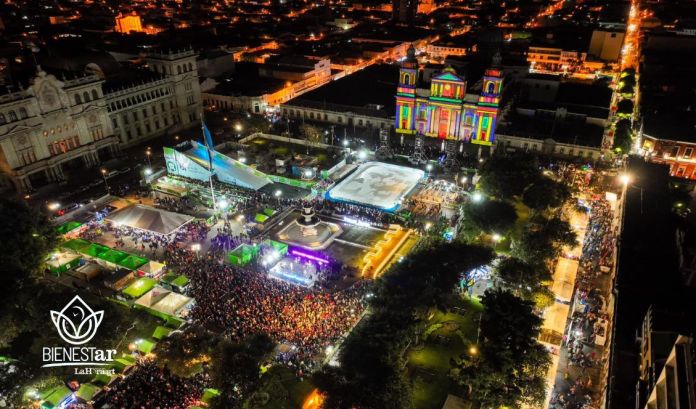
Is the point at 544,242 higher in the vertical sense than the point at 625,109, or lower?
higher

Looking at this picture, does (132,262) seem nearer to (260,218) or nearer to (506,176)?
(260,218)

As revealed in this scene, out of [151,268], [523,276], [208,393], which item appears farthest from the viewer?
[151,268]

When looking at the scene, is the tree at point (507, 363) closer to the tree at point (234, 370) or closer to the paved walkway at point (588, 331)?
the paved walkway at point (588, 331)

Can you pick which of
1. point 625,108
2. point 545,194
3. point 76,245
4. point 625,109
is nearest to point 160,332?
point 76,245

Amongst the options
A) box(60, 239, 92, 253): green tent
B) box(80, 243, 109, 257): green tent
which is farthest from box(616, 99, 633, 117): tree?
box(60, 239, 92, 253): green tent

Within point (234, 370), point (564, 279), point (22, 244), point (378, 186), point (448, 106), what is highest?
point (448, 106)

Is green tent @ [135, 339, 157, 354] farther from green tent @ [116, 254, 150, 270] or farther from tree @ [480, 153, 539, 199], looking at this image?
tree @ [480, 153, 539, 199]

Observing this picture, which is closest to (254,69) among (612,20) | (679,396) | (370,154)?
(370,154)
